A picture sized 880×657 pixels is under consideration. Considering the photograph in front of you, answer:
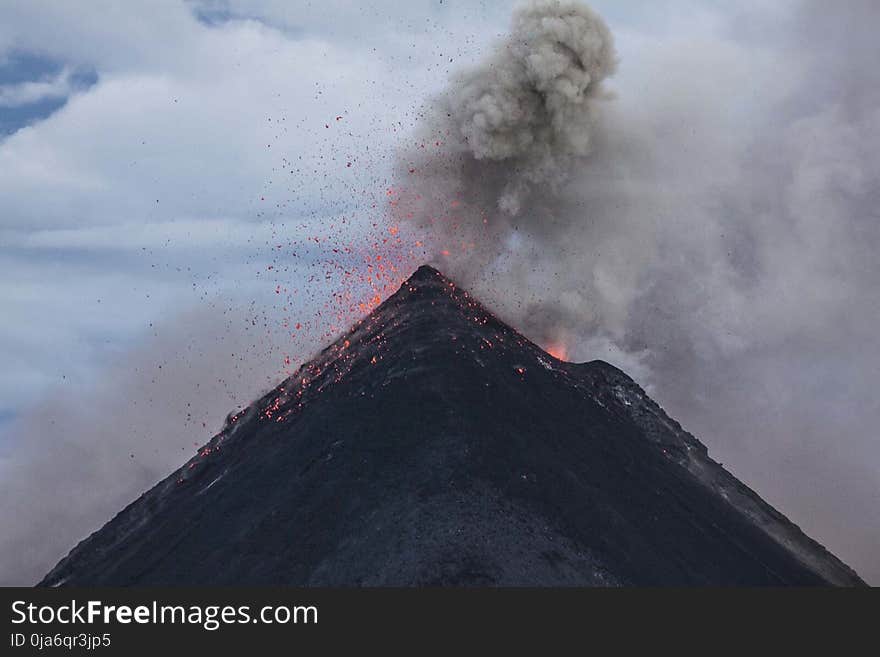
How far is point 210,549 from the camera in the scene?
55.9 metres

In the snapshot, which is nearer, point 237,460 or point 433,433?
point 433,433

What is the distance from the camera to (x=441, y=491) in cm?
5106

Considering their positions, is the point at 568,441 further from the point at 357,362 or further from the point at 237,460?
the point at 237,460

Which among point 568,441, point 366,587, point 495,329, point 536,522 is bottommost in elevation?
point 366,587

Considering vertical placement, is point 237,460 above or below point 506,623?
above

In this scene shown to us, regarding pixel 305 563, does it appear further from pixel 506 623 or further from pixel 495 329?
pixel 495 329

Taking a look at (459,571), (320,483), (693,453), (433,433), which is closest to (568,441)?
(433,433)

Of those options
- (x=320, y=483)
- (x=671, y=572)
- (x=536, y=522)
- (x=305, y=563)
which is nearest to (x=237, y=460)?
(x=320, y=483)

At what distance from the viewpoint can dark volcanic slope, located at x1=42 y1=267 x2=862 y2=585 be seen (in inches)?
1911

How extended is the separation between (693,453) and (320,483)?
4107 centimetres

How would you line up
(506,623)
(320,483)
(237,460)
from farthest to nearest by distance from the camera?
(237,460) < (320,483) < (506,623)

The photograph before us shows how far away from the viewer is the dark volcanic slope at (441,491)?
159 ft

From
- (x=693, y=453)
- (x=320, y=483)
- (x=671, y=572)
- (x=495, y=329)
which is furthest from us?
(x=693, y=453)

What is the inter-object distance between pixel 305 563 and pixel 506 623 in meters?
12.9
